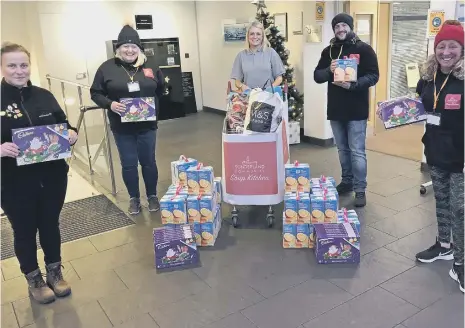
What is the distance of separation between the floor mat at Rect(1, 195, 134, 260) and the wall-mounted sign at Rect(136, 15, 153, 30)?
472 cm

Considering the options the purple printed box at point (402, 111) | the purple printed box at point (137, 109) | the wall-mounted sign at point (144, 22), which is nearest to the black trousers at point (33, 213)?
the purple printed box at point (137, 109)

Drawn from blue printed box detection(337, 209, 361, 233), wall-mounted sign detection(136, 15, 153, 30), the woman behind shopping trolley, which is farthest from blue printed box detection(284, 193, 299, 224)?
wall-mounted sign detection(136, 15, 153, 30)

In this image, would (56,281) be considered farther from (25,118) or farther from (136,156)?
(136,156)

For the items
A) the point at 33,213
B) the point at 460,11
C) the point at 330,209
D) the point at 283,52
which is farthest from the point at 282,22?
the point at 33,213

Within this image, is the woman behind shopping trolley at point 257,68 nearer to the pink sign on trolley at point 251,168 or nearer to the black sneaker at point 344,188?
the pink sign on trolley at point 251,168

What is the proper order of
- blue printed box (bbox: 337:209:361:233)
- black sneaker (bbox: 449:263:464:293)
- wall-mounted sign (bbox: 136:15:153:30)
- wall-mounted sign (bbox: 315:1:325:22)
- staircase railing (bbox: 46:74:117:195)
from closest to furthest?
black sneaker (bbox: 449:263:464:293) < blue printed box (bbox: 337:209:361:233) < staircase railing (bbox: 46:74:117:195) < wall-mounted sign (bbox: 315:1:325:22) < wall-mounted sign (bbox: 136:15:153:30)

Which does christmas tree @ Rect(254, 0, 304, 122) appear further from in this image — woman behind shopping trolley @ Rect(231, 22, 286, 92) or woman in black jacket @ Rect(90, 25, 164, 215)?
woman in black jacket @ Rect(90, 25, 164, 215)

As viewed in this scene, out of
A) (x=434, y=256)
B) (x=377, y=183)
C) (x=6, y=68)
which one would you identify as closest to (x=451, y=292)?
(x=434, y=256)

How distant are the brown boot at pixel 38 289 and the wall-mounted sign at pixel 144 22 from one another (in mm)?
6303

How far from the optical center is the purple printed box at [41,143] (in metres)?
2.30

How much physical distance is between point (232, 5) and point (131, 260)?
5.70 meters

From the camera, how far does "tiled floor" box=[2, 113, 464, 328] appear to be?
239 cm

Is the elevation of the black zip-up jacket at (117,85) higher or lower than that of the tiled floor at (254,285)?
higher

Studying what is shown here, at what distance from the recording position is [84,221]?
3.85 meters
